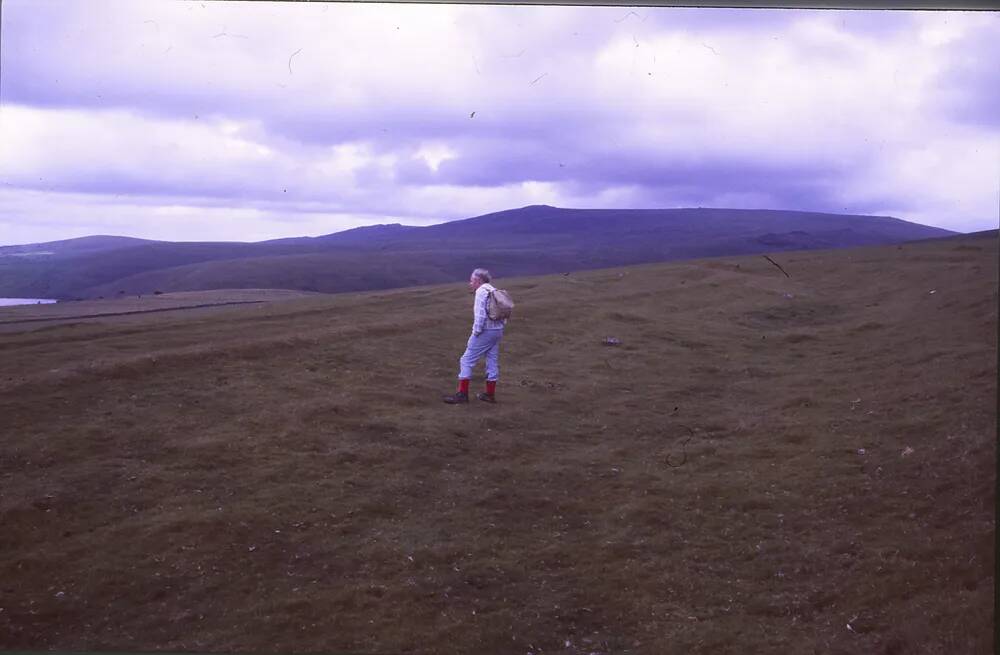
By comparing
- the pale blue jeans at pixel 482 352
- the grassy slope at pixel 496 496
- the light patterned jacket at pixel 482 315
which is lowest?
the grassy slope at pixel 496 496

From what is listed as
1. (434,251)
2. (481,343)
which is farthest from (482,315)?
(434,251)

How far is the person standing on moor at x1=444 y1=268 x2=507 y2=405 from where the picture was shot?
12.8 meters

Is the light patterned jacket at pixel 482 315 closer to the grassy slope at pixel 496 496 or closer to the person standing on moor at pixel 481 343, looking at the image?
the person standing on moor at pixel 481 343

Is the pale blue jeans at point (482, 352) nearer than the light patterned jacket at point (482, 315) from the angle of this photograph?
No

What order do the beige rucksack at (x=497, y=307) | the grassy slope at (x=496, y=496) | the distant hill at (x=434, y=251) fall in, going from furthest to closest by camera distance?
1. the distant hill at (x=434, y=251)
2. the beige rucksack at (x=497, y=307)
3. the grassy slope at (x=496, y=496)

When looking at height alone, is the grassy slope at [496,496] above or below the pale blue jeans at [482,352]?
below

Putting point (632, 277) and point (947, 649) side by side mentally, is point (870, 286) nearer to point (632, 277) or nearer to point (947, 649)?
point (632, 277)

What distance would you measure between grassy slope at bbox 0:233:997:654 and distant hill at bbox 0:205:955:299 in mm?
24328

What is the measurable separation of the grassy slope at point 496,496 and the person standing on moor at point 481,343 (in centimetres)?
40

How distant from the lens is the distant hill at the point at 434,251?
49.8 metres

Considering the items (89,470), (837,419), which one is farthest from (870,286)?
(89,470)

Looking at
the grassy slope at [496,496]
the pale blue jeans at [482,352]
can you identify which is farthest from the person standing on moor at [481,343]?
the grassy slope at [496,496]

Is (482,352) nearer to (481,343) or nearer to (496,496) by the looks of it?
(481,343)

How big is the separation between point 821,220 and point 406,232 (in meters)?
42.7
